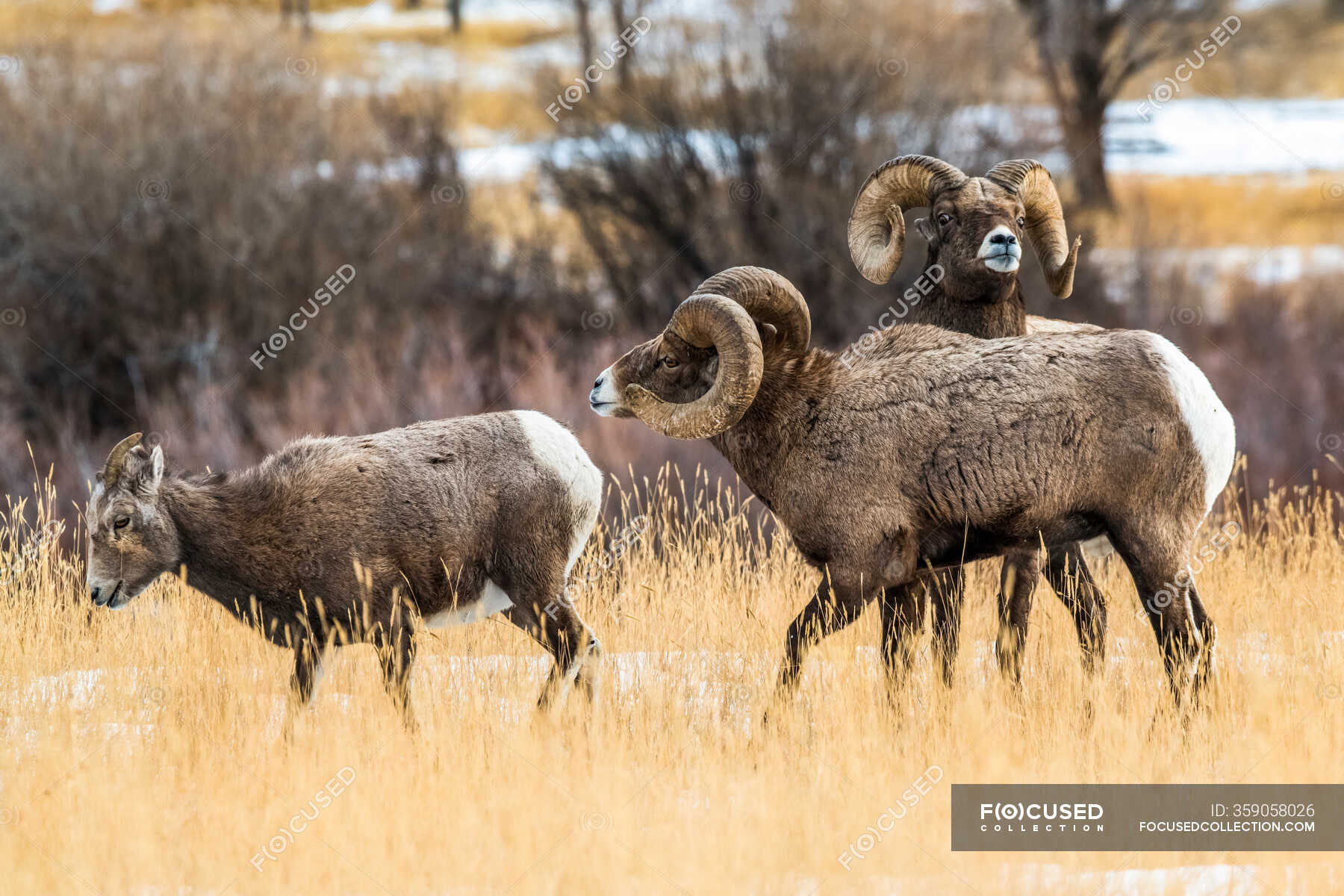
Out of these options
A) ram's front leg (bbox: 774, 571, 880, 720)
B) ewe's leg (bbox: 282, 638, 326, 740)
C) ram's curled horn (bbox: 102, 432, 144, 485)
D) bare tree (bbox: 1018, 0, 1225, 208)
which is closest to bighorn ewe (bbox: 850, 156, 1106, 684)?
ram's front leg (bbox: 774, 571, 880, 720)

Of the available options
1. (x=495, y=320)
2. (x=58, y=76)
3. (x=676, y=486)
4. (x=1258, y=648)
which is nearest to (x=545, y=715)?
(x=1258, y=648)

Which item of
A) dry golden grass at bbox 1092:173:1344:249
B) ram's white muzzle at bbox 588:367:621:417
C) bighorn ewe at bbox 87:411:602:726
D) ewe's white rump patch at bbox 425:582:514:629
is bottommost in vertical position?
dry golden grass at bbox 1092:173:1344:249

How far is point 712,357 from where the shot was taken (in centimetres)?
661

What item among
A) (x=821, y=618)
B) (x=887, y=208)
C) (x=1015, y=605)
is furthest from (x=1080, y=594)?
(x=887, y=208)

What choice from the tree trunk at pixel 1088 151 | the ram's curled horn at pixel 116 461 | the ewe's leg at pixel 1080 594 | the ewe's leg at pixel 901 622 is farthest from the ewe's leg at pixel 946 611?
the tree trunk at pixel 1088 151

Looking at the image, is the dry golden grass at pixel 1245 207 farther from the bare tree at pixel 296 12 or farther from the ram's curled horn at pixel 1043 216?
the ram's curled horn at pixel 1043 216

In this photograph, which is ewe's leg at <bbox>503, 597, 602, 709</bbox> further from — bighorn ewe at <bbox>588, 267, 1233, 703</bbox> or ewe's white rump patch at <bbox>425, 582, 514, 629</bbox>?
bighorn ewe at <bbox>588, 267, 1233, 703</bbox>

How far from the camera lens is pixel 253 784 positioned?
19.4ft

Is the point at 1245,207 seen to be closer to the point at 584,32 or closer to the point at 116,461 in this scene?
the point at 584,32

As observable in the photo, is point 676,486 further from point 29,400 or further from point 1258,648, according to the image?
point 29,400

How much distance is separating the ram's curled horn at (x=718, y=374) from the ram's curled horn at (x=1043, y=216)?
83.7 inches

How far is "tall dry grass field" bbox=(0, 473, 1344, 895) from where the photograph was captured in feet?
16.9

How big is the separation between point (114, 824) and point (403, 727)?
1.34 metres

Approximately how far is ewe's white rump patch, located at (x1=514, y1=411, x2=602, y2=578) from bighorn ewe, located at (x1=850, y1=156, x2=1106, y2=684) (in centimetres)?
152
